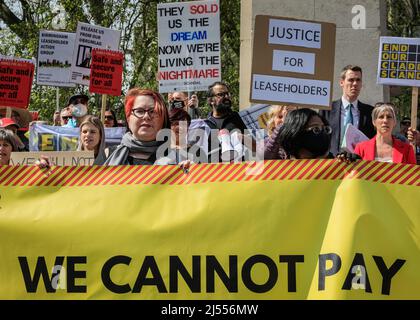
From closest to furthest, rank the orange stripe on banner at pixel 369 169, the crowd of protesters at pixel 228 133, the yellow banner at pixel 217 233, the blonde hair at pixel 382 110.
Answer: the yellow banner at pixel 217 233 < the orange stripe on banner at pixel 369 169 < the crowd of protesters at pixel 228 133 < the blonde hair at pixel 382 110

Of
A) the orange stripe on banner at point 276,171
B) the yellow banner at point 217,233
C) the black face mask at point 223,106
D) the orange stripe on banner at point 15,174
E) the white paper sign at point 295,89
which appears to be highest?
the white paper sign at point 295,89

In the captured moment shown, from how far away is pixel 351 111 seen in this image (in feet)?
29.3

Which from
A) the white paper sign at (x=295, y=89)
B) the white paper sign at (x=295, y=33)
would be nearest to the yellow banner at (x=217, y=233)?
the white paper sign at (x=295, y=89)

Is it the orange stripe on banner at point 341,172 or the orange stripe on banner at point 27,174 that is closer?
the orange stripe on banner at point 341,172

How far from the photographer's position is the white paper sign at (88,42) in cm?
1251

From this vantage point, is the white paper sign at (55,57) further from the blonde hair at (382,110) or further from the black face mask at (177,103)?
the blonde hair at (382,110)

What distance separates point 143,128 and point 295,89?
6.17ft

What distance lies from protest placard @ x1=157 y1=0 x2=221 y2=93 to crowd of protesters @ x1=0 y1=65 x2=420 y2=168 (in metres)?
0.34

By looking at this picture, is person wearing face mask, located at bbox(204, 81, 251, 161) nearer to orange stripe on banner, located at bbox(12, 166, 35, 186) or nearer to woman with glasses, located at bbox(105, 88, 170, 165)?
woman with glasses, located at bbox(105, 88, 170, 165)

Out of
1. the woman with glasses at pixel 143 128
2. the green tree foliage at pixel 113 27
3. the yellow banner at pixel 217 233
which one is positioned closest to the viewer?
the yellow banner at pixel 217 233

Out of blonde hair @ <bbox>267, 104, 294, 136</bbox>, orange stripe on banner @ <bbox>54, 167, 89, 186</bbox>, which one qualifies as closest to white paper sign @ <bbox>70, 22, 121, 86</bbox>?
blonde hair @ <bbox>267, 104, 294, 136</bbox>

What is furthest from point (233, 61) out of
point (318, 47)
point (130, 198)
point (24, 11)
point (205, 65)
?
point (130, 198)

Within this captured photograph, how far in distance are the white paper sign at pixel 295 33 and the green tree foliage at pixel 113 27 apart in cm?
1549

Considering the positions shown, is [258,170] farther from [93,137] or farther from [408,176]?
[93,137]
